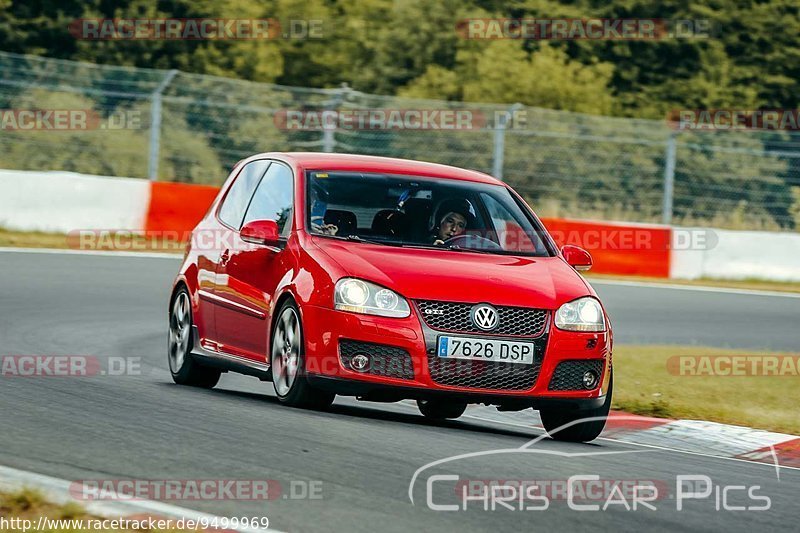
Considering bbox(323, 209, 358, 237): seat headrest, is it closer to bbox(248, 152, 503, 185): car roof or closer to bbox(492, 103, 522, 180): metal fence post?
bbox(248, 152, 503, 185): car roof

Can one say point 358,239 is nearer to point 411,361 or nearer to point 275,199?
point 275,199

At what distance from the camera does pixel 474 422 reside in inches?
380

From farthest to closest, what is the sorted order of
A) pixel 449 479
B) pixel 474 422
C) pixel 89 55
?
1. pixel 89 55
2. pixel 474 422
3. pixel 449 479

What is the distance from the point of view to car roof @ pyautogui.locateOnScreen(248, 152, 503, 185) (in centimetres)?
961

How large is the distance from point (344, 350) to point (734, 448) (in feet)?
8.00

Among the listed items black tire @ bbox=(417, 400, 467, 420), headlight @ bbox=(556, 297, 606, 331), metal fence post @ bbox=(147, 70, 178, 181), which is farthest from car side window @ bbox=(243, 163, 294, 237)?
metal fence post @ bbox=(147, 70, 178, 181)

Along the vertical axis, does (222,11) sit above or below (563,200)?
above

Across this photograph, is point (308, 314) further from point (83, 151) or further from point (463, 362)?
point (83, 151)

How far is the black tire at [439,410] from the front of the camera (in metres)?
9.67

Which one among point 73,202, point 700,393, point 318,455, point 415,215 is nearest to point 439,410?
point 415,215

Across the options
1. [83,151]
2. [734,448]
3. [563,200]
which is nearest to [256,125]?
[83,151]

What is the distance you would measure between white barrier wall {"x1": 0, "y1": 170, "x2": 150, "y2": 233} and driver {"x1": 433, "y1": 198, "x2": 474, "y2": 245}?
12.4 metres

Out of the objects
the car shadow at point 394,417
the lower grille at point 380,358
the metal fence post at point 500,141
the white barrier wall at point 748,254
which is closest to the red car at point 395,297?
the lower grille at point 380,358

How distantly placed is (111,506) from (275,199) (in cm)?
432
